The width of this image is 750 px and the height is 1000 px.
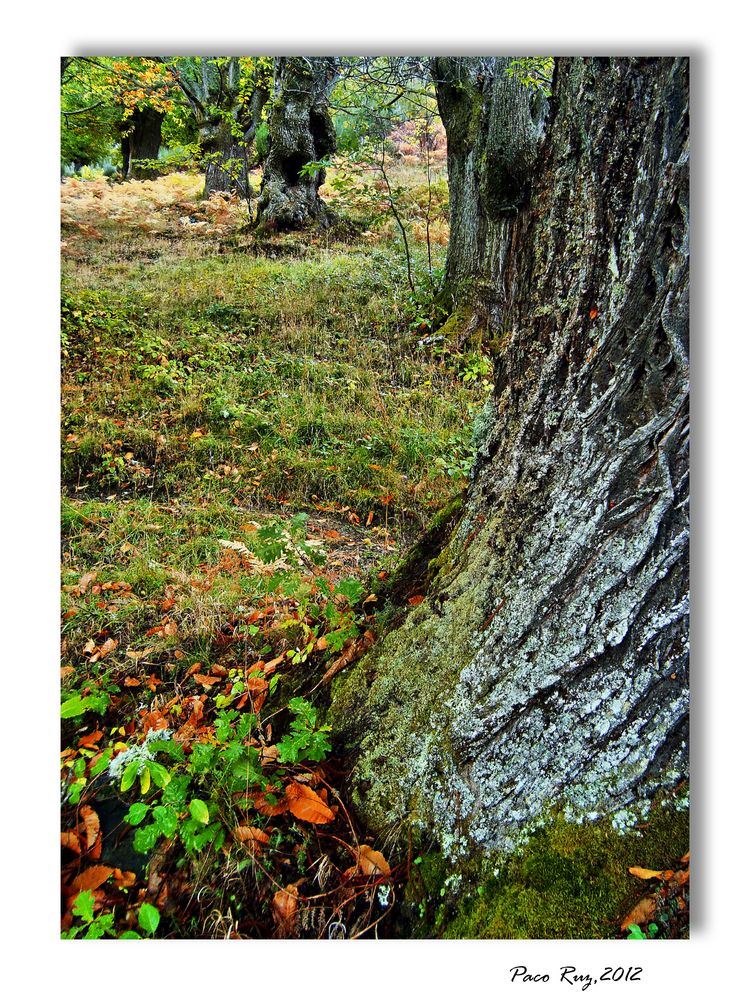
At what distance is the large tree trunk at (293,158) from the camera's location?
6345 millimetres

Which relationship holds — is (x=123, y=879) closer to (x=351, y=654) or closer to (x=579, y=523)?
(x=351, y=654)

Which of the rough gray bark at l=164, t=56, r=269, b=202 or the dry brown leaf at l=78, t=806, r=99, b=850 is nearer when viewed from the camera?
the dry brown leaf at l=78, t=806, r=99, b=850

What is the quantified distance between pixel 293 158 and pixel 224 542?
583 cm

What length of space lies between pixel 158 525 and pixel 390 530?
4.11 ft

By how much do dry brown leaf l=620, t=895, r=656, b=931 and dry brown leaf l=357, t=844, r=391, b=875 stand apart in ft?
2.32

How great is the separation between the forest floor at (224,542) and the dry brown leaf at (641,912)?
2.26 ft

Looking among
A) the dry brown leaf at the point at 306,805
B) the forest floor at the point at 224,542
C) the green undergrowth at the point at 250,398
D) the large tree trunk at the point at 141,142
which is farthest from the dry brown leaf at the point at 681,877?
the large tree trunk at the point at 141,142

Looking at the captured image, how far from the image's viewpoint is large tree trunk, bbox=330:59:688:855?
1537 millimetres

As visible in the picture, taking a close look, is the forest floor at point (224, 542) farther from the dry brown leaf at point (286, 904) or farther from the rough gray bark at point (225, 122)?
the rough gray bark at point (225, 122)

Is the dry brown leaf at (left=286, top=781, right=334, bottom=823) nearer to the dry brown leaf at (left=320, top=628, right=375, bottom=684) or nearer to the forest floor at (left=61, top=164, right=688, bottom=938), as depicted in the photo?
the forest floor at (left=61, top=164, right=688, bottom=938)

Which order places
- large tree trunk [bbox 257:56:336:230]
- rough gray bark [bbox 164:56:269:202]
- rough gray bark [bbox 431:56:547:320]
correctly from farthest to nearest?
large tree trunk [bbox 257:56:336:230], rough gray bark [bbox 164:56:269:202], rough gray bark [bbox 431:56:547:320]

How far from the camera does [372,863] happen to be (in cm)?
171
